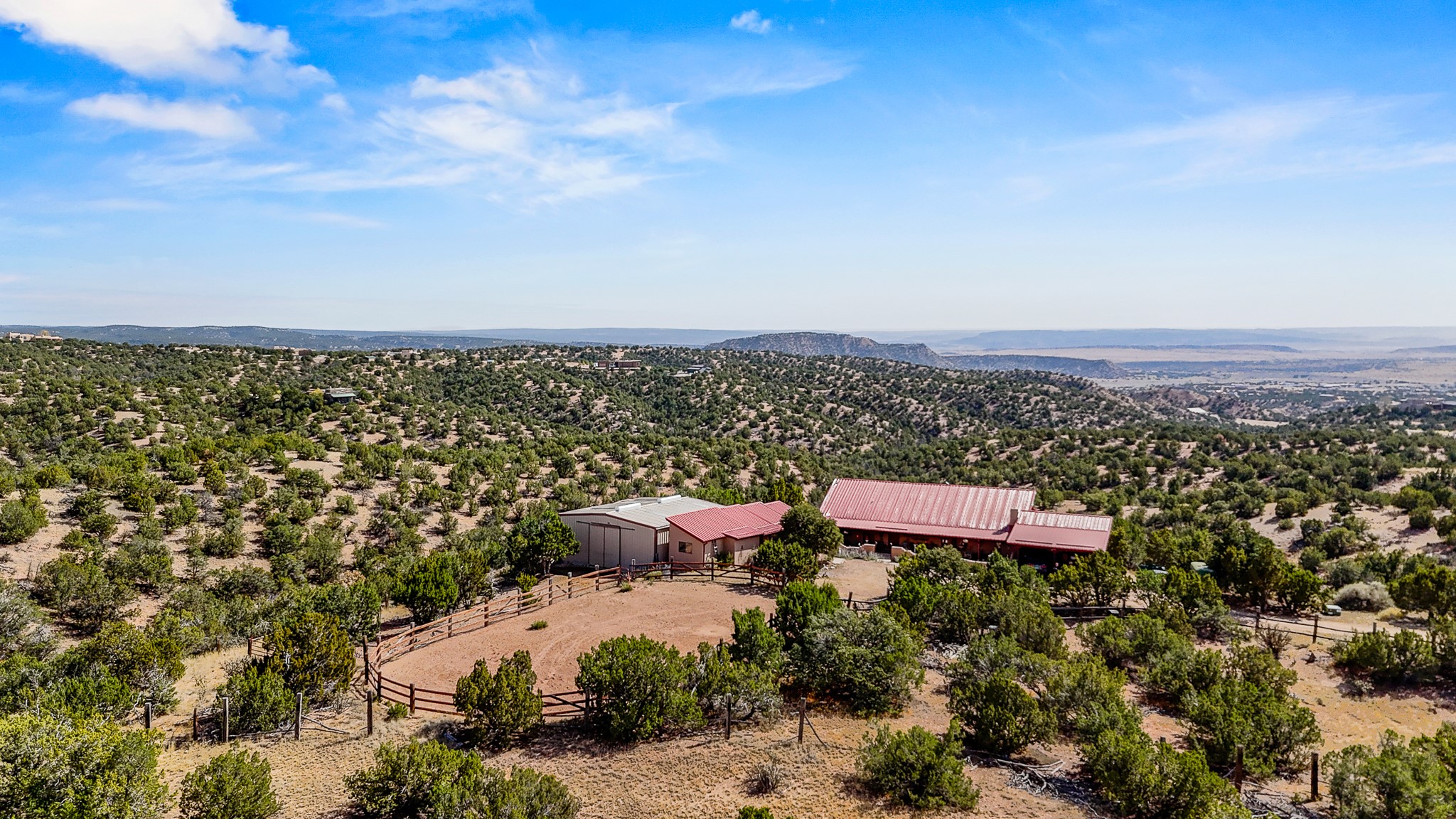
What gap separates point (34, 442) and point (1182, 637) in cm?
4836

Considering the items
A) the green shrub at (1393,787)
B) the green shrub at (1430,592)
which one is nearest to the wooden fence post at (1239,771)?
the green shrub at (1393,787)

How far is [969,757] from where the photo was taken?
14508 mm

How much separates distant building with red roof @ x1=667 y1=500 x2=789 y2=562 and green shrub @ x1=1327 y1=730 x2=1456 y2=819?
21.7 m

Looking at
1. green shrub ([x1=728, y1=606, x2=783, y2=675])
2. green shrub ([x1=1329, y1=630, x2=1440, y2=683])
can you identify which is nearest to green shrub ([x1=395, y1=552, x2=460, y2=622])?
green shrub ([x1=728, y1=606, x2=783, y2=675])

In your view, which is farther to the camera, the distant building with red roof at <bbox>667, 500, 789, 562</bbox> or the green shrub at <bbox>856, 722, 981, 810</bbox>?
the distant building with red roof at <bbox>667, 500, 789, 562</bbox>

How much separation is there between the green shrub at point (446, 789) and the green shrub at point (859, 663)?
6.47 m

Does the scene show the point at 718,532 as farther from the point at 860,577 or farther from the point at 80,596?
the point at 80,596

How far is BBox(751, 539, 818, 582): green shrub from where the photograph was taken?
2880 cm

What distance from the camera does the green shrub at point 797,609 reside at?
1938cm

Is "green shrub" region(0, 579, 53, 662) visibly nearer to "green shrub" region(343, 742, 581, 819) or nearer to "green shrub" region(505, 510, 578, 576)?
"green shrub" region(343, 742, 581, 819)

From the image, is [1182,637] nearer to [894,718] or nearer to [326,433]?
[894,718]

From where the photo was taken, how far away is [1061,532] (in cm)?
3459

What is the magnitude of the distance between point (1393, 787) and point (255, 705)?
1979 centimetres

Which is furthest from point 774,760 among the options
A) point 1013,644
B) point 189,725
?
point 189,725
